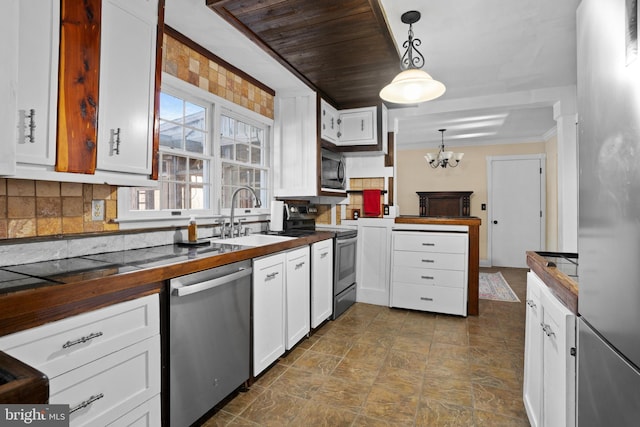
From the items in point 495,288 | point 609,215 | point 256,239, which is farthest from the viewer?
point 495,288

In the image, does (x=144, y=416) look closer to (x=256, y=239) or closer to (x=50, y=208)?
(x=50, y=208)

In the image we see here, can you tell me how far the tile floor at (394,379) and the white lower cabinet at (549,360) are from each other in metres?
0.42

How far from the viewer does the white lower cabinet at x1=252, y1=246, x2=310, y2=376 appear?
2.17 metres

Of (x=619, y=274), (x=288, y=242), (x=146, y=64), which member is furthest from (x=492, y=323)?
(x=146, y=64)

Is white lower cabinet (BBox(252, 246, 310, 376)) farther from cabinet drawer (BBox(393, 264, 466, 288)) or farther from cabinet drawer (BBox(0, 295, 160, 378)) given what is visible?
cabinet drawer (BBox(393, 264, 466, 288))

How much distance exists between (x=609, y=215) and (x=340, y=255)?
2705 millimetres

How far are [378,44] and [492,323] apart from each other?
9.12 ft

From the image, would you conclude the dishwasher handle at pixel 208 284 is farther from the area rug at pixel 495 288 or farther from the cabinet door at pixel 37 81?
the area rug at pixel 495 288

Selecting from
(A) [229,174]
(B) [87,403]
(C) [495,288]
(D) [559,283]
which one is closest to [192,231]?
(A) [229,174]

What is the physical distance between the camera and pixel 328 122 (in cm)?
373

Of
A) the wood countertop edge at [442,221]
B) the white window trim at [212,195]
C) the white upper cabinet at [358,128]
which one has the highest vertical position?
the white upper cabinet at [358,128]

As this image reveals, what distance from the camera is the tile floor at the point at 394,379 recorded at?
6.15ft

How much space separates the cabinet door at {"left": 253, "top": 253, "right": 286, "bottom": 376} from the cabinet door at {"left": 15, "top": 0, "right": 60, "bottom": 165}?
3.91 ft

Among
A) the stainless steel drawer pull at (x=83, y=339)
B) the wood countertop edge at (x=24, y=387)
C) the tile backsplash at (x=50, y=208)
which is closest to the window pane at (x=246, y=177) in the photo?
Answer: the tile backsplash at (x=50, y=208)
